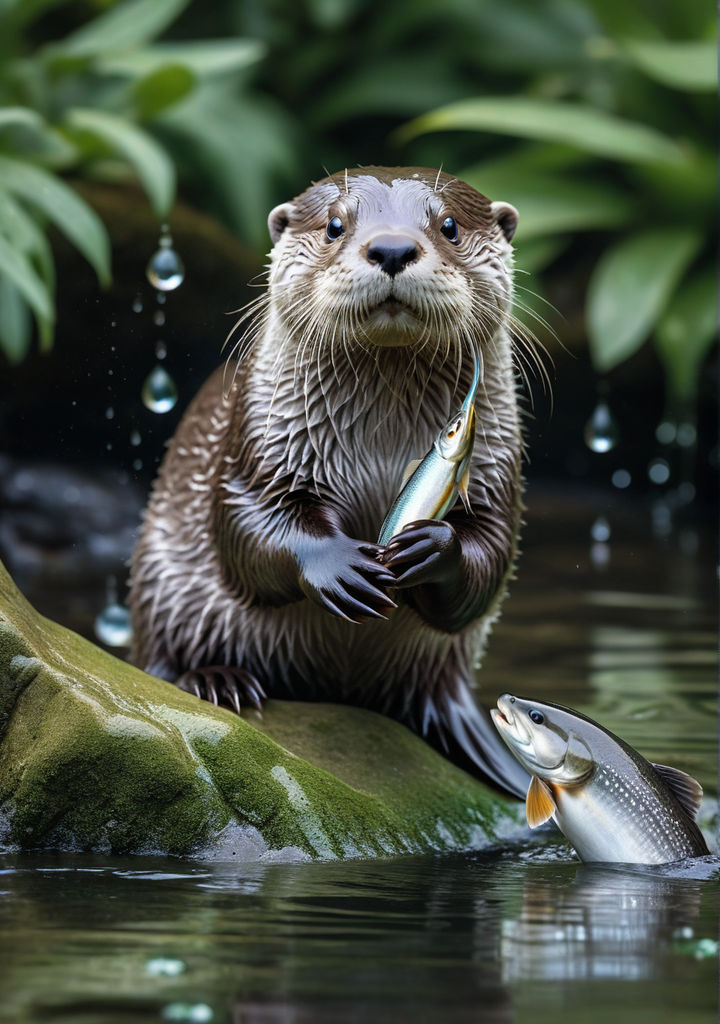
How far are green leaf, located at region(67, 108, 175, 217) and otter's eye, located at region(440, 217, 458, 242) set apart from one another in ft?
11.0

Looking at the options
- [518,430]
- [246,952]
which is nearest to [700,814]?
[518,430]

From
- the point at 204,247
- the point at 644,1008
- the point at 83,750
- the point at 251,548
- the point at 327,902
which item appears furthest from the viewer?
the point at 204,247

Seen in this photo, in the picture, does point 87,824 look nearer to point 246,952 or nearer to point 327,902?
point 327,902

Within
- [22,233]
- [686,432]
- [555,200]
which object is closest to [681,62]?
[555,200]

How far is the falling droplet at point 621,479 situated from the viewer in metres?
8.08

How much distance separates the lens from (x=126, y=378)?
6.97 m

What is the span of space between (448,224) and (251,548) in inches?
26.3

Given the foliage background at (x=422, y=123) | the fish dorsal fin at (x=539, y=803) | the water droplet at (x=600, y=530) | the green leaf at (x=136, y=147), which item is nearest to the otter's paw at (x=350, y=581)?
the fish dorsal fin at (x=539, y=803)

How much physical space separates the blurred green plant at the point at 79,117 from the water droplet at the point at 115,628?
1596mm

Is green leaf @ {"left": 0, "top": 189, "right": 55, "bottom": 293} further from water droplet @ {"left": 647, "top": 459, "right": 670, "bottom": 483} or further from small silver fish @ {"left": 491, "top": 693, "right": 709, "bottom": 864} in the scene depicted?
water droplet @ {"left": 647, "top": 459, "right": 670, "bottom": 483}

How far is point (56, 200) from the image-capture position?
5883mm

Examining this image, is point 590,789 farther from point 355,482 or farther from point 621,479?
point 621,479

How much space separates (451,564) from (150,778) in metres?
0.60

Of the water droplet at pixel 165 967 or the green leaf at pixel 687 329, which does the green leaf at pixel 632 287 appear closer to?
the green leaf at pixel 687 329
